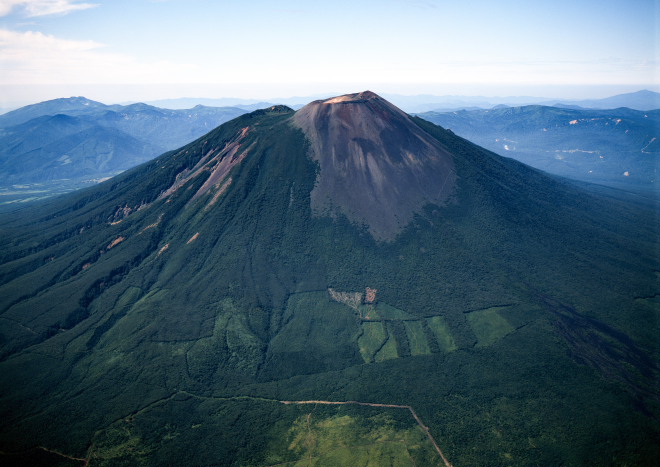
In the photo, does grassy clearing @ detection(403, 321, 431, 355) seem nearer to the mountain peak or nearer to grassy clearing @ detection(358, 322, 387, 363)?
grassy clearing @ detection(358, 322, 387, 363)

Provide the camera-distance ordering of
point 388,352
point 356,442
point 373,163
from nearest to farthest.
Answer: point 356,442 < point 388,352 < point 373,163

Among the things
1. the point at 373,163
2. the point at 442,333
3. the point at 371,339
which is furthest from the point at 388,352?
the point at 373,163

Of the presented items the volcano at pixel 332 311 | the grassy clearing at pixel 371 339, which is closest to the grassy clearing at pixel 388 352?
the volcano at pixel 332 311

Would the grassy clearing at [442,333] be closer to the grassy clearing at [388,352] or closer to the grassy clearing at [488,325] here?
the grassy clearing at [488,325]

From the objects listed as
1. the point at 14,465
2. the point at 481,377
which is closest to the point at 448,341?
the point at 481,377

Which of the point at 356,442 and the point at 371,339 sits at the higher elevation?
the point at 371,339

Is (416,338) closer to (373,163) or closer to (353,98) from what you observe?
(373,163)
